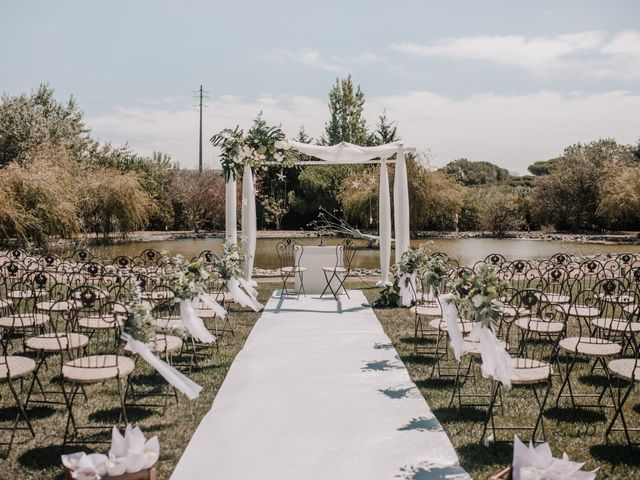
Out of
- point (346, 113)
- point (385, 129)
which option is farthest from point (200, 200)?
point (385, 129)

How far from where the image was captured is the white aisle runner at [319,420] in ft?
12.0

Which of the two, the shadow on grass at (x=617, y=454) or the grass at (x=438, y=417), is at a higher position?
the grass at (x=438, y=417)

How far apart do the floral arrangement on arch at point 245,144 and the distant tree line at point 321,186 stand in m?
8.44

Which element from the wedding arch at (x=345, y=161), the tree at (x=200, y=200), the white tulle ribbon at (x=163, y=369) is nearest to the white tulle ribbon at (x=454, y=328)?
the white tulle ribbon at (x=163, y=369)

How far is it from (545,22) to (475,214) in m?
20.9

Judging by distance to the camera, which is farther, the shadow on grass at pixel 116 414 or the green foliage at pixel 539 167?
the green foliage at pixel 539 167

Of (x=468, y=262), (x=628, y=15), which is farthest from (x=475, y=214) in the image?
(x=628, y=15)

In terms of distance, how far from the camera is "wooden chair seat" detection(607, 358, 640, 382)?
158 inches

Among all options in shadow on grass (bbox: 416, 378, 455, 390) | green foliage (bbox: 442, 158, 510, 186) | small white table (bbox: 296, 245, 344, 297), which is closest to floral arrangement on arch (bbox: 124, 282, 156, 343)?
shadow on grass (bbox: 416, 378, 455, 390)

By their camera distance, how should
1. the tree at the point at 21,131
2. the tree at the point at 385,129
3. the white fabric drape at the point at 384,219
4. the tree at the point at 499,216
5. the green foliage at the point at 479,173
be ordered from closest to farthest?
the white fabric drape at the point at 384,219
the tree at the point at 21,131
the tree at the point at 499,216
the tree at the point at 385,129
the green foliage at the point at 479,173

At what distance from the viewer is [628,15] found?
998 cm

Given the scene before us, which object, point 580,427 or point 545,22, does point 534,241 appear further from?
point 580,427

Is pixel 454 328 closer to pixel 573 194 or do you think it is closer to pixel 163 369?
pixel 163 369

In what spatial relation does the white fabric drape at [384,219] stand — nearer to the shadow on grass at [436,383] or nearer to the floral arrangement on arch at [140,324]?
the shadow on grass at [436,383]
